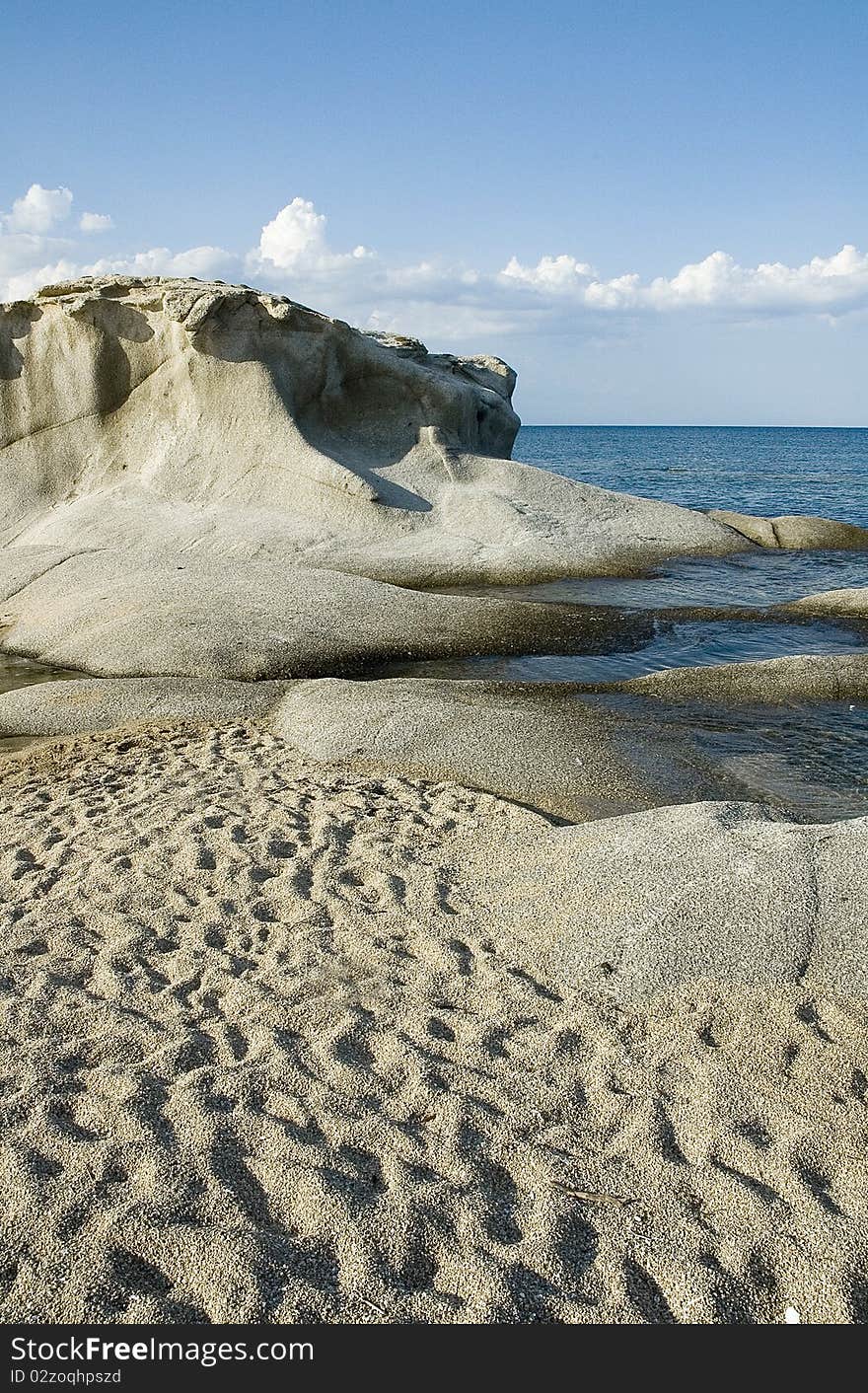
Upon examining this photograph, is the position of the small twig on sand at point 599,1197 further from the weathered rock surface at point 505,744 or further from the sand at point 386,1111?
the weathered rock surface at point 505,744

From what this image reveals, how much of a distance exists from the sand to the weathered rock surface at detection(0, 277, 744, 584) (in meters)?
11.7

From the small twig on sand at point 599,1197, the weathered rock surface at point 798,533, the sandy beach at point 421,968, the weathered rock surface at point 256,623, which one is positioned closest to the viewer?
the sandy beach at point 421,968

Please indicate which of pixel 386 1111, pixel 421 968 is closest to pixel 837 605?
pixel 421 968

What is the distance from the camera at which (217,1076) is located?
4.34 m

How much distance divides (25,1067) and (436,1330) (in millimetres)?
2145

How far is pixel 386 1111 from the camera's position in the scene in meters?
4.17

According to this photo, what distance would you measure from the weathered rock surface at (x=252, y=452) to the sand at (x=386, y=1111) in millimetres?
11694

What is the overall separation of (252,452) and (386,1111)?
1627 centimetres

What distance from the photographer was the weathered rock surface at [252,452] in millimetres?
17688

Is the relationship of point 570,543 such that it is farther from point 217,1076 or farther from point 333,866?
point 217,1076

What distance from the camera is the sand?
3354mm

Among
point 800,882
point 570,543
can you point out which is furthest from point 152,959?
point 570,543

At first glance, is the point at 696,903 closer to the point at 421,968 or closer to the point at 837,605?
the point at 421,968

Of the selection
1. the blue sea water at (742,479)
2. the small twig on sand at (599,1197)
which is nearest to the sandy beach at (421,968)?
the small twig on sand at (599,1197)
